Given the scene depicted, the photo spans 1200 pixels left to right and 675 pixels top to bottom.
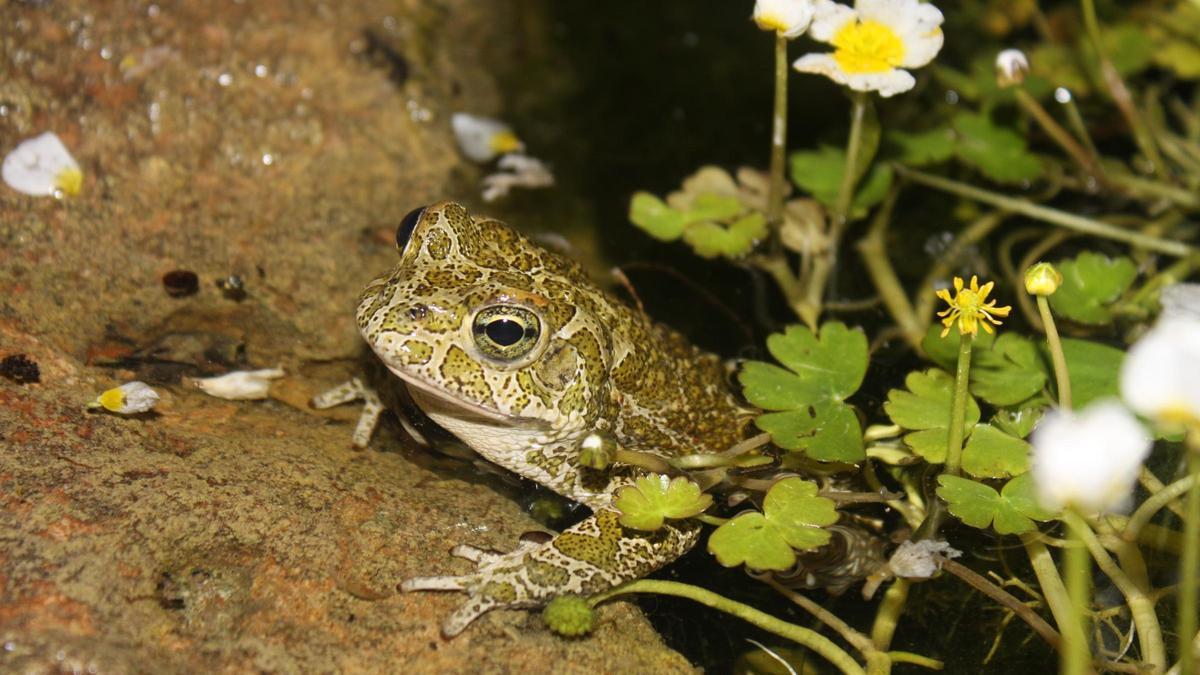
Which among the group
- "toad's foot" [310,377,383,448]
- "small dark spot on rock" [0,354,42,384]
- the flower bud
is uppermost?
the flower bud

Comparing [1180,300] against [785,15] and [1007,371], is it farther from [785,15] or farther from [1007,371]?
[785,15]

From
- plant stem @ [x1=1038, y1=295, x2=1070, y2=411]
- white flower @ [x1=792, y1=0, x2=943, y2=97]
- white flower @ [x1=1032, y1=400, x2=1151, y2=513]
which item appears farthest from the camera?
white flower @ [x1=792, y1=0, x2=943, y2=97]

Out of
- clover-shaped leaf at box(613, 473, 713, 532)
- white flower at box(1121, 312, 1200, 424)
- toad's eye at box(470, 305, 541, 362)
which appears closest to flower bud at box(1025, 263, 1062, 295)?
white flower at box(1121, 312, 1200, 424)

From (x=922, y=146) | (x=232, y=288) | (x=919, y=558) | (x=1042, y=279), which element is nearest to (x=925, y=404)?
(x=919, y=558)

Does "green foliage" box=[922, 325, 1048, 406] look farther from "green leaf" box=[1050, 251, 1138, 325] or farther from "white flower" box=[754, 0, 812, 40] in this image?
"white flower" box=[754, 0, 812, 40]

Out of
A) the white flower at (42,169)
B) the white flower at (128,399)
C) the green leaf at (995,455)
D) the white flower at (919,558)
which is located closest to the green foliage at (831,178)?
the green leaf at (995,455)

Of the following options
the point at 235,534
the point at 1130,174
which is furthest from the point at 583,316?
the point at 1130,174
